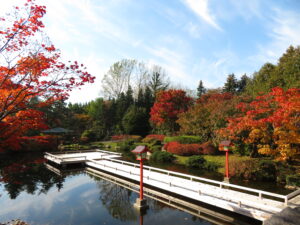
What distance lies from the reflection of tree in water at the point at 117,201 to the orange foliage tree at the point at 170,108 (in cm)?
1466

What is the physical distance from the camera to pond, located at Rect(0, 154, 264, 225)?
733 centimetres

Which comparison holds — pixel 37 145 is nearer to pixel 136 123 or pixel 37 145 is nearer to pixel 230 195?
pixel 136 123

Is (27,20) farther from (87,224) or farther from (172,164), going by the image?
(172,164)

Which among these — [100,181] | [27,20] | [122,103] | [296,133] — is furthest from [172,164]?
[122,103]

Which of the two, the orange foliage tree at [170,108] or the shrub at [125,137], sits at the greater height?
the orange foliage tree at [170,108]

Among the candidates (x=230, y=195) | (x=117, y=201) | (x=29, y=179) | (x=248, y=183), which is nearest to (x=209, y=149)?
(x=248, y=183)

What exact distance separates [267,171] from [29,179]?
13.1m

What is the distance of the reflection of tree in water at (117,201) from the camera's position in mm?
7652

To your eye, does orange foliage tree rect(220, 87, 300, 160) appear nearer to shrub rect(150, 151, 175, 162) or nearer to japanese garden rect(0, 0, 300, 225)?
japanese garden rect(0, 0, 300, 225)

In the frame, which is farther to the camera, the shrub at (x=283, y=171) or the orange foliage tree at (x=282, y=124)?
the shrub at (x=283, y=171)

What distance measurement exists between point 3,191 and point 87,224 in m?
6.75

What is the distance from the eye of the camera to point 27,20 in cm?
612

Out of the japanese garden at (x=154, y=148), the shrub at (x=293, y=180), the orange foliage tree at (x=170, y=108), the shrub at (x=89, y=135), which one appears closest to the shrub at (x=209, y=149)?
the japanese garden at (x=154, y=148)

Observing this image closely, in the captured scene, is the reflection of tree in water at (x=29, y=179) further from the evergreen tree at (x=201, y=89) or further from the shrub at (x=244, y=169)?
the evergreen tree at (x=201, y=89)
